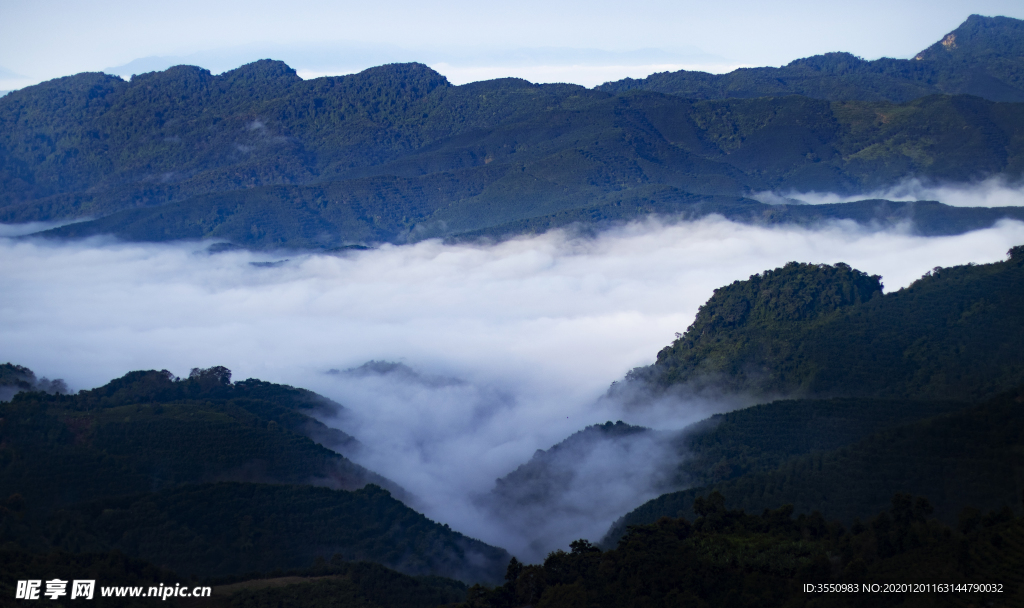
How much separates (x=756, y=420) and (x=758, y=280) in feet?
86.4

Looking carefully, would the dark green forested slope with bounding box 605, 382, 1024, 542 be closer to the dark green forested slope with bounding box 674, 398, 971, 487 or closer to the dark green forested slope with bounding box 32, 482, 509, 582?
the dark green forested slope with bounding box 674, 398, 971, 487

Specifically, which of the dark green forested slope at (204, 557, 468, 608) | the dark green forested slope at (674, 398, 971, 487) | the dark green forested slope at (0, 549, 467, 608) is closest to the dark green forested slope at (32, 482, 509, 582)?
the dark green forested slope at (0, 549, 467, 608)

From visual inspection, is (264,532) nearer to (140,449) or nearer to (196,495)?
(196,495)

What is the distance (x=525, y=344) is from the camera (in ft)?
419

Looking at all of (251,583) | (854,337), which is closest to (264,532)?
(251,583)

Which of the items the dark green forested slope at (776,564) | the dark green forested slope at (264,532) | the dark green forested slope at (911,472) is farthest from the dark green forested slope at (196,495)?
the dark green forested slope at (776,564)

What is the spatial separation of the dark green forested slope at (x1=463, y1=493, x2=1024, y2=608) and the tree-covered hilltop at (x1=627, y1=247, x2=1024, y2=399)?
27.7 m

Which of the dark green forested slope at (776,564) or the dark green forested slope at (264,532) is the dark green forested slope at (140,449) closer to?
the dark green forested slope at (264,532)

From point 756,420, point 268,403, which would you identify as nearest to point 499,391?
point 268,403

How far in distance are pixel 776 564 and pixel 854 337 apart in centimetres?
4159

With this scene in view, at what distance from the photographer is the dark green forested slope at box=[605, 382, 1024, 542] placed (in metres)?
46.9

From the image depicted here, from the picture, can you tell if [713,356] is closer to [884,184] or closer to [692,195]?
[692,195]

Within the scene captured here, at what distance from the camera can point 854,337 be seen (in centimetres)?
7694

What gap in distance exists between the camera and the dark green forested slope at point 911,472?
46906 mm
